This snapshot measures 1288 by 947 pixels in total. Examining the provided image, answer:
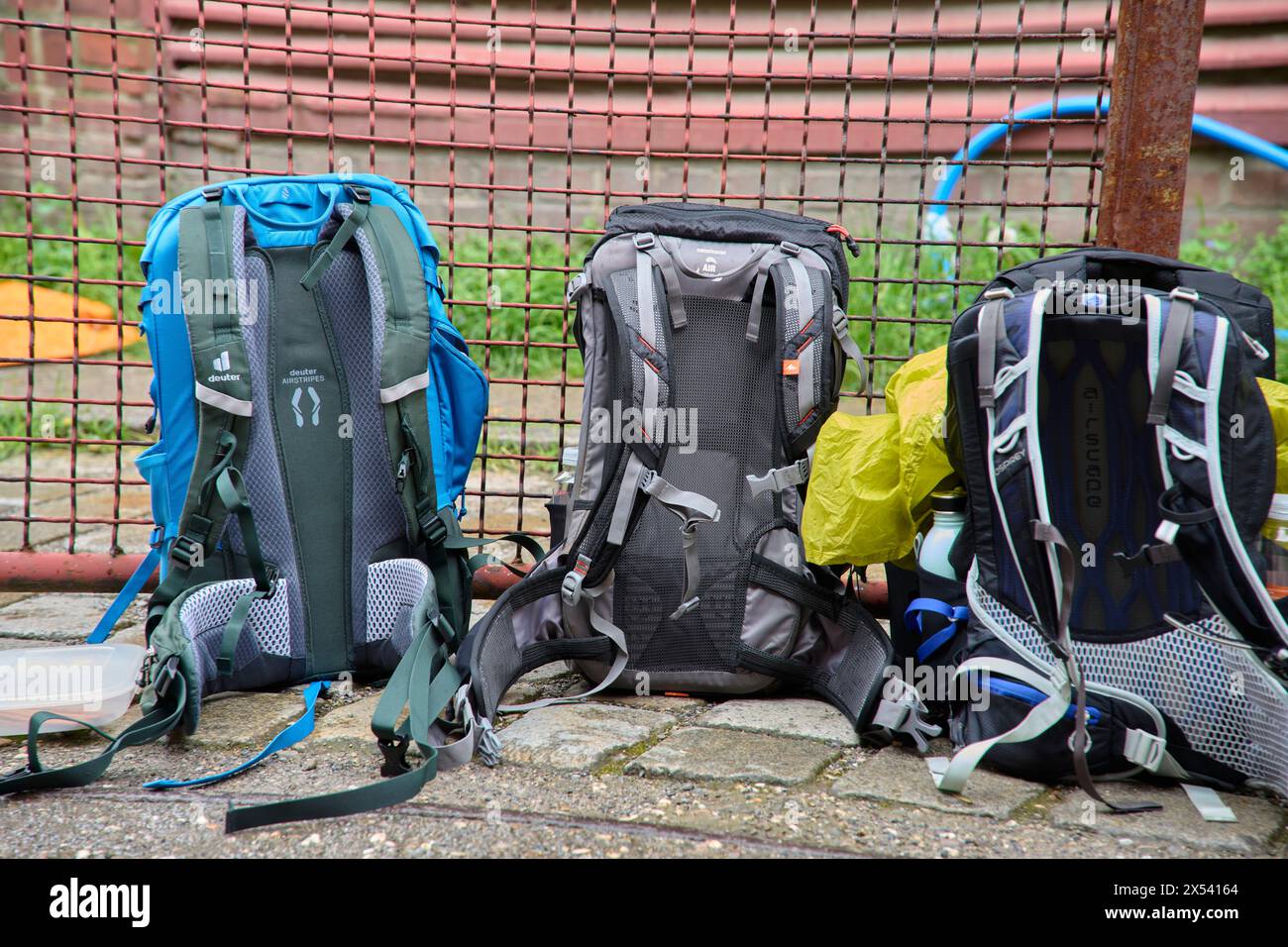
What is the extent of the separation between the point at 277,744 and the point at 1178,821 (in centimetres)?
155

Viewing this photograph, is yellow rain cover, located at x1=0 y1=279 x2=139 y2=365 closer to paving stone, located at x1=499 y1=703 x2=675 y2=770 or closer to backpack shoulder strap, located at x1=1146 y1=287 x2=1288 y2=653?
paving stone, located at x1=499 y1=703 x2=675 y2=770

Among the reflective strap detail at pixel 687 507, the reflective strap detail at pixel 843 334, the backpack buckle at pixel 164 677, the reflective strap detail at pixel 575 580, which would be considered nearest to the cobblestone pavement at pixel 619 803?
the backpack buckle at pixel 164 677

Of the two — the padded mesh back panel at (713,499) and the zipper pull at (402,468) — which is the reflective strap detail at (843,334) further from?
the zipper pull at (402,468)

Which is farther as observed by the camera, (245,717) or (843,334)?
(843,334)

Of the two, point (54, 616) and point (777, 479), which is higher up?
point (777, 479)

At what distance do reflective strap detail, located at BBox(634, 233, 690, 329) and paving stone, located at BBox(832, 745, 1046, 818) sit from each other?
0.99m

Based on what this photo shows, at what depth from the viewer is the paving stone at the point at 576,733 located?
2.03 m

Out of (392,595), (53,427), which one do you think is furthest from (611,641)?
(53,427)

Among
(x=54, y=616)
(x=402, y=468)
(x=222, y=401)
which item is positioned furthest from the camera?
(x=54, y=616)

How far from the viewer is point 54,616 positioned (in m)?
2.95

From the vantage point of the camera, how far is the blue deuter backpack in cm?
229

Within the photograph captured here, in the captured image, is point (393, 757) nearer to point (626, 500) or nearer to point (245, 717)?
point (245, 717)
